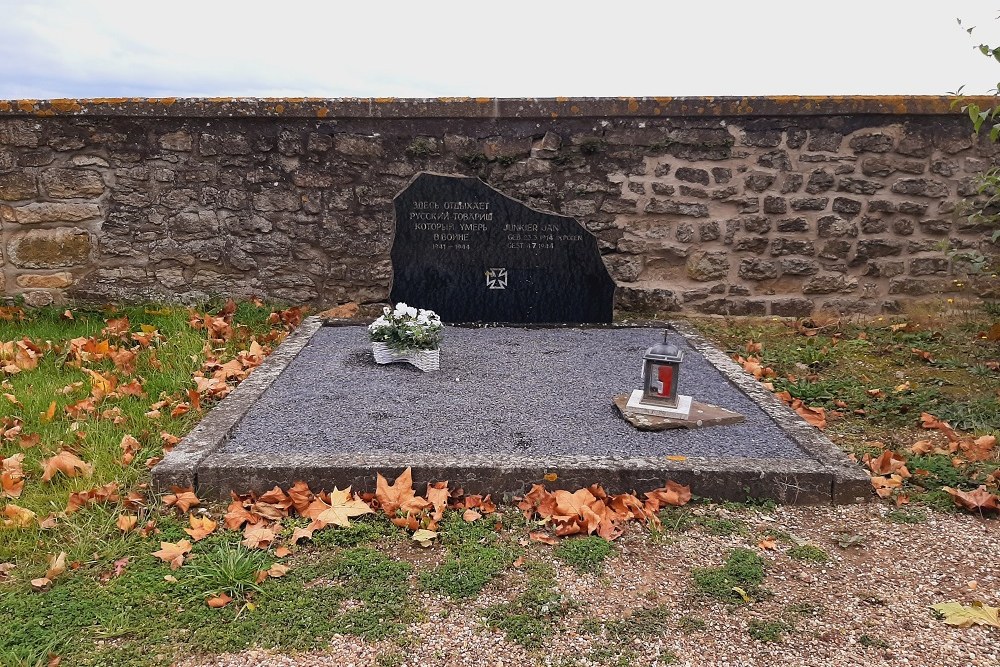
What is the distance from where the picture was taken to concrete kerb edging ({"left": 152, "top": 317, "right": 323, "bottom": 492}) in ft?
9.91

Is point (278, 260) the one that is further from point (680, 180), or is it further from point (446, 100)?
point (680, 180)

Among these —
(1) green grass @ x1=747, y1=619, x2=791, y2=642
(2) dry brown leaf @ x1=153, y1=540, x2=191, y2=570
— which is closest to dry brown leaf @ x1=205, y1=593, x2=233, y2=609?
(2) dry brown leaf @ x1=153, y1=540, x2=191, y2=570

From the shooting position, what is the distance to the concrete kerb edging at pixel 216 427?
302 centimetres

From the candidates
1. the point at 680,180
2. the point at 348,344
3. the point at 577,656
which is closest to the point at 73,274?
the point at 348,344

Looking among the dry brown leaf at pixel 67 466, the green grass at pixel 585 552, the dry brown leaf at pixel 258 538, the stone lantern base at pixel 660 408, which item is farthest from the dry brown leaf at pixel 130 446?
the stone lantern base at pixel 660 408

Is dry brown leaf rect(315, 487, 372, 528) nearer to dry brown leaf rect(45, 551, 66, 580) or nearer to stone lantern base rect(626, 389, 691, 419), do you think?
dry brown leaf rect(45, 551, 66, 580)

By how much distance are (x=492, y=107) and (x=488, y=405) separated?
3.01m

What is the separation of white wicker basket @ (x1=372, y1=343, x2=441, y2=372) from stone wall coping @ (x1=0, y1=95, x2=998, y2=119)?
2.31m

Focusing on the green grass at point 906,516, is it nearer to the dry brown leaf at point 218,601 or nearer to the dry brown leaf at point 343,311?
the dry brown leaf at point 218,601

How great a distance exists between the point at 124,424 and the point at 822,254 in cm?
546

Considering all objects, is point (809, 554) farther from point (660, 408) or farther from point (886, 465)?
point (660, 408)

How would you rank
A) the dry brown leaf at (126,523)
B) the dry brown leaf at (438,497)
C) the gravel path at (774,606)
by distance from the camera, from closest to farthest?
the gravel path at (774,606)
the dry brown leaf at (126,523)
the dry brown leaf at (438,497)

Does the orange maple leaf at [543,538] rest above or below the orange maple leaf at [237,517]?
above

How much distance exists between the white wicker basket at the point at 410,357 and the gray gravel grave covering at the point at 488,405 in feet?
0.17
